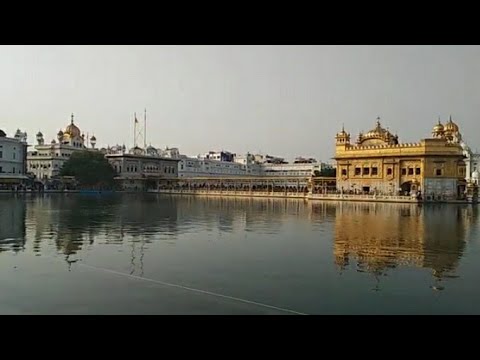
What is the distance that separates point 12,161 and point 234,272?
5692 centimetres

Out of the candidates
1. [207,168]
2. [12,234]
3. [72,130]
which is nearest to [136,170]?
[72,130]

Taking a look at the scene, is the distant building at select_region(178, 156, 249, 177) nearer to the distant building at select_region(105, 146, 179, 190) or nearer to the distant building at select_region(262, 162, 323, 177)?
the distant building at select_region(262, 162, 323, 177)

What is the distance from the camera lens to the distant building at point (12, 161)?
192 feet

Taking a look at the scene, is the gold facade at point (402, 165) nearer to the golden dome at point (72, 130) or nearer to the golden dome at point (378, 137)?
the golden dome at point (378, 137)

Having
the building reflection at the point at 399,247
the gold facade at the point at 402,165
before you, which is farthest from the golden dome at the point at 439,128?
the building reflection at the point at 399,247

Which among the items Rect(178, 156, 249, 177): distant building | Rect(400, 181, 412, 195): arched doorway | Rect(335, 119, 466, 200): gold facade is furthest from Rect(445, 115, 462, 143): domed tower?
Rect(178, 156, 249, 177): distant building

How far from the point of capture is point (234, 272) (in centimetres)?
960

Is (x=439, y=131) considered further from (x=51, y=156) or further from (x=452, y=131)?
(x=51, y=156)

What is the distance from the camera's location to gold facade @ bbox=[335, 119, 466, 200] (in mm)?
47000

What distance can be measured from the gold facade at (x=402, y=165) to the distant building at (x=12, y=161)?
121 ft

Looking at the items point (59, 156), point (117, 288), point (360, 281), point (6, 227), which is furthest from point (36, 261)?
point (59, 156)

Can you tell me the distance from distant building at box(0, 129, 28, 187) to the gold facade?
1455 inches

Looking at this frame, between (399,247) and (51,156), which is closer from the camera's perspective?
(399,247)

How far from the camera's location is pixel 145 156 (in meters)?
80.6
